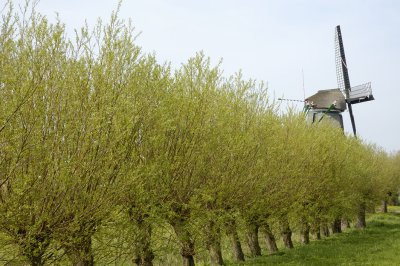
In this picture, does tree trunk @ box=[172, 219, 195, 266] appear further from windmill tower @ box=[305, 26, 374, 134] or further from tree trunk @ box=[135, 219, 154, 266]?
windmill tower @ box=[305, 26, 374, 134]

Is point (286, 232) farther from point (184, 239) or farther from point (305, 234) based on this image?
point (184, 239)

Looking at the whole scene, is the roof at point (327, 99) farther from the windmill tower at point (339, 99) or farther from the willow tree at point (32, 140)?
the willow tree at point (32, 140)

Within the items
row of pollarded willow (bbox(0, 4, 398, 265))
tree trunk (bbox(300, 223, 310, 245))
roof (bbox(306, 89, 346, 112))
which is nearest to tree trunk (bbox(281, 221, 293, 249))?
tree trunk (bbox(300, 223, 310, 245))

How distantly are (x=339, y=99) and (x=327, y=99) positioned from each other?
5.09 feet

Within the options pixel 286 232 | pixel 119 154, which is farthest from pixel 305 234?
pixel 119 154

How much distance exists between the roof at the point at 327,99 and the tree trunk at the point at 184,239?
45050mm

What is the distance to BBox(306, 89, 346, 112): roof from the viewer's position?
59.2 m

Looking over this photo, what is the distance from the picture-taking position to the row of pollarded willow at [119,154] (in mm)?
9164

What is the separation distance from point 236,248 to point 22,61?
15841mm

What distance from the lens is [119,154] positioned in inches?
427

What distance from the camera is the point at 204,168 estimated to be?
15.8 meters

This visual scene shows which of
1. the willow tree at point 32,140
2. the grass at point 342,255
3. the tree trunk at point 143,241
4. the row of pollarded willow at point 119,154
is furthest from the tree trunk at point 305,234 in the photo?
the willow tree at point 32,140

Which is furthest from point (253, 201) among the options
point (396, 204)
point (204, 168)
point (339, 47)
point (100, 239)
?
point (396, 204)

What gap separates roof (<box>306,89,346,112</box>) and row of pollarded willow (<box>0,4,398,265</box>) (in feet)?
128
